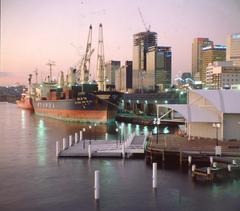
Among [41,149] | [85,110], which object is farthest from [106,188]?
[85,110]

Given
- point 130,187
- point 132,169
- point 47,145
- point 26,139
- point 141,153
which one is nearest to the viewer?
point 130,187

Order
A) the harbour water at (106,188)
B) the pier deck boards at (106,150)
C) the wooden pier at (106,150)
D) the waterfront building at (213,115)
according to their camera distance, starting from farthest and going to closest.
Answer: the waterfront building at (213,115) < the pier deck boards at (106,150) < the wooden pier at (106,150) < the harbour water at (106,188)

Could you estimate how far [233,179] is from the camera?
3039cm

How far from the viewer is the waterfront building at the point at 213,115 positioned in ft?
134

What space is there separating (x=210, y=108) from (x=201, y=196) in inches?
666

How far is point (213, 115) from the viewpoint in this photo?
4166 cm

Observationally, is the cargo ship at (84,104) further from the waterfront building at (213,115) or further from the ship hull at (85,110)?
the waterfront building at (213,115)

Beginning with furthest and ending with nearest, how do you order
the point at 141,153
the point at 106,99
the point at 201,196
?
the point at 106,99 → the point at 141,153 → the point at 201,196

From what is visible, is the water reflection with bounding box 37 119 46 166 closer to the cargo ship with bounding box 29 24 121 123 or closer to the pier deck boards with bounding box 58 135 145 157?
the pier deck boards with bounding box 58 135 145 157

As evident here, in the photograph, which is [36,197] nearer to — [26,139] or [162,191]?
[162,191]

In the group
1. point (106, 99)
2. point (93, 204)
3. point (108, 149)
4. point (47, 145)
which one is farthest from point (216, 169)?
point (106, 99)

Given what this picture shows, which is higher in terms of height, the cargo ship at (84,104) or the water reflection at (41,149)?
the cargo ship at (84,104)

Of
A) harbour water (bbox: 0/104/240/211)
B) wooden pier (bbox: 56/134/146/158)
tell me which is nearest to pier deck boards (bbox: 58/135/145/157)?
wooden pier (bbox: 56/134/146/158)

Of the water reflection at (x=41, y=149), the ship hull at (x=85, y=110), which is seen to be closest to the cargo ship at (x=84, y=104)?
the ship hull at (x=85, y=110)
